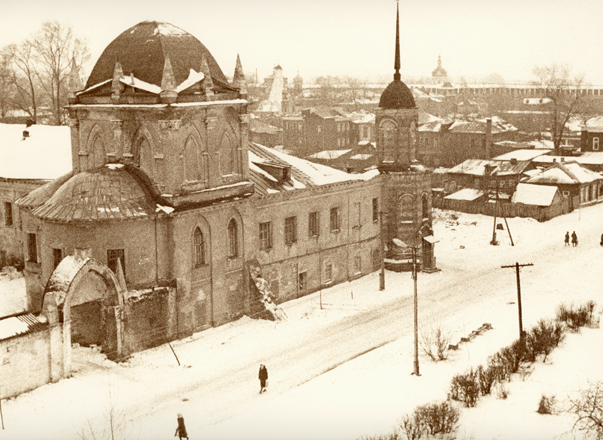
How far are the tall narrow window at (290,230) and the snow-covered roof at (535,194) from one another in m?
26.8

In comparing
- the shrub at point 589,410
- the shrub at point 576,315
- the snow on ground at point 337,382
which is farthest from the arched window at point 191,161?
the shrub at point 589,410

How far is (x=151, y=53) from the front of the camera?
34.6 meters

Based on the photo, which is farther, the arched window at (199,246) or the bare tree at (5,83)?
the bare tree at (5,83)

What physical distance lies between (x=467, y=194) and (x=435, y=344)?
35373 mm

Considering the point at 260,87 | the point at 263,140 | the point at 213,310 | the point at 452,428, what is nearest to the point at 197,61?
the point at 213,310

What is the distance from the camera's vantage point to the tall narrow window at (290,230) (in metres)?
40.2

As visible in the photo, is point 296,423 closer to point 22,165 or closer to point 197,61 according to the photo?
point 197,61

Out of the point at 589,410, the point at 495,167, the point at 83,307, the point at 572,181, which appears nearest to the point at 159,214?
the point at 83,307

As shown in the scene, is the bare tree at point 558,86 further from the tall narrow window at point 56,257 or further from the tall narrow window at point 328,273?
the tall narrow window at point 56,257

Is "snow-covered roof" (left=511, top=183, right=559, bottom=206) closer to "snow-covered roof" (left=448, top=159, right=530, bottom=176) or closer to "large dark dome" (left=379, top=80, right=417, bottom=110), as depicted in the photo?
"snow-covered roof" (left=448, top=159, right=530, bottom=176)

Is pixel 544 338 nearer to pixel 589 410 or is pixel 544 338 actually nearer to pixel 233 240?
pixel 589 410

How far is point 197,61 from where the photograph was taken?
35.6m

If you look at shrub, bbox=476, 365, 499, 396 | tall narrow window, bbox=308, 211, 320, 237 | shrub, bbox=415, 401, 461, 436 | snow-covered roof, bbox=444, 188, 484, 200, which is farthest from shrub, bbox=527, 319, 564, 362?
snow-covered roof, bbox=444, 188, 484, 200

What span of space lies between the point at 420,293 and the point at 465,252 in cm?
1031
